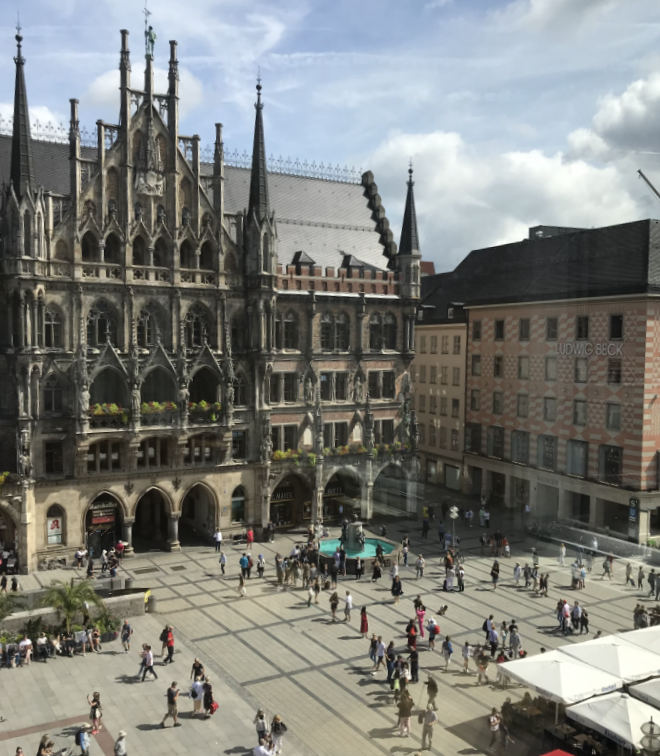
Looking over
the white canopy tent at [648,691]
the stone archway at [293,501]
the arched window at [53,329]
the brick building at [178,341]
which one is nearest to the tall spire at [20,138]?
the brick building at [178,341]

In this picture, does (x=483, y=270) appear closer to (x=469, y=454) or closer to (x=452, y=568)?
(x=469, y=454)

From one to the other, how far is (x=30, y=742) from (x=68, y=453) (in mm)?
26004

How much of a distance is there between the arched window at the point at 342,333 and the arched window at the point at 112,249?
58.4 ft

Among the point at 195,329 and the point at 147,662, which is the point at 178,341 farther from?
the point at 147,662

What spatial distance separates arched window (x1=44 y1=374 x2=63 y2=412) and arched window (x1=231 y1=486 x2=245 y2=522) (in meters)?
13.9

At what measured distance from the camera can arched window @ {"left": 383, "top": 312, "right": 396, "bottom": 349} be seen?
214 ft

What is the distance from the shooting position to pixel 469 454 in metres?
65.4

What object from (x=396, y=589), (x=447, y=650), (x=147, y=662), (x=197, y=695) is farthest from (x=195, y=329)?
(x=197, y=695)

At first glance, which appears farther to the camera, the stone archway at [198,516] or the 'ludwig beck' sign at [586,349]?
the stone archway at [198,516]

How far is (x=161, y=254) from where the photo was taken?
2168 inches

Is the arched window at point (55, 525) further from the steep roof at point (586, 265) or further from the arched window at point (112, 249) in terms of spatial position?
the steep roof at point (586, 265)

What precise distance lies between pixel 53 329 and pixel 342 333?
22352mm

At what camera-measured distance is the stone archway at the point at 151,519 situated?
190 feet

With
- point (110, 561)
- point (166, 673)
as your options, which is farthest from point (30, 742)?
point (110, 561)
